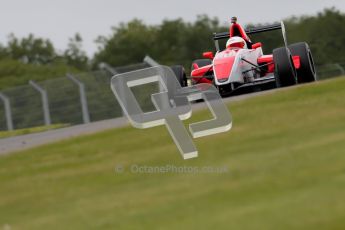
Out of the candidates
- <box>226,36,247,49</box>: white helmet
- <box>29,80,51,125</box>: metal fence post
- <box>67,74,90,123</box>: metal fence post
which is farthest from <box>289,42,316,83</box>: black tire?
<box>29,80,51,125</box>: metal fence post

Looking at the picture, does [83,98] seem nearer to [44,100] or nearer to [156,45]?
[44,100]

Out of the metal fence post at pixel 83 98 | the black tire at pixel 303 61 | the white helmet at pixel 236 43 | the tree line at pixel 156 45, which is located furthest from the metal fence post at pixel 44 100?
the tree line at pixel 156 45

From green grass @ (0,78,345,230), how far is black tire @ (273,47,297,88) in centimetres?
153

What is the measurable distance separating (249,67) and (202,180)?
760cm

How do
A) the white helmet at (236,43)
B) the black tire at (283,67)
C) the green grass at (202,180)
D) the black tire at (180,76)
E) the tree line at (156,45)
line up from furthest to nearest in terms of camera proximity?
1. the tree line at (156,45)
2. the black tire at (180,76)
3. the white helmet at (236,43)
4. the black tire at (283,67)
5. the green grass at (202,180)

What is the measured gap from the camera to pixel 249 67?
16859 millimetres

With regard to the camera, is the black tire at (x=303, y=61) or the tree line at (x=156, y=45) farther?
the tree line at (x=156, y=45)

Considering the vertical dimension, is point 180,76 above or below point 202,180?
below

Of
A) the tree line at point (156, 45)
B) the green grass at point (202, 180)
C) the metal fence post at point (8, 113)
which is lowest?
the tree line at point (156, 45)

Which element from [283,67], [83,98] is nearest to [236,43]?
[283,67]

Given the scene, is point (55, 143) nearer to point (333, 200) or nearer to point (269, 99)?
point (269, 99)

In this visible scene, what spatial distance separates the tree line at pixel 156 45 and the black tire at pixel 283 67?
95.5 ft

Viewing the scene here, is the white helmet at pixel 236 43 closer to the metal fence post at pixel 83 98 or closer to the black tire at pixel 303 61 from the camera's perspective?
the black tire at pixel 303 61

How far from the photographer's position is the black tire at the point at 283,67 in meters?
15.7
